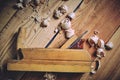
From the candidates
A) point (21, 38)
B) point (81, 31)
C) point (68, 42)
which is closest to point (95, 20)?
point (81, 31)

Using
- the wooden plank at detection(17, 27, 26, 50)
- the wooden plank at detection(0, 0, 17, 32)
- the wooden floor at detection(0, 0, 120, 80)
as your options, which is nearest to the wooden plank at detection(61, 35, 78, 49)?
the wooden floor at detection(0, 0, 120, 80)

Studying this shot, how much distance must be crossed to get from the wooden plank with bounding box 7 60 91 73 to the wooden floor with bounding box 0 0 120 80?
9cm

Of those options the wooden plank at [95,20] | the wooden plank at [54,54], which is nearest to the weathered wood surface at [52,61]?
the wooden plank at [54,54]

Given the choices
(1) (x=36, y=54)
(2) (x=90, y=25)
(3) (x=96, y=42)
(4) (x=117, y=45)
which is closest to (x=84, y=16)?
(2) (x=90, y=25)

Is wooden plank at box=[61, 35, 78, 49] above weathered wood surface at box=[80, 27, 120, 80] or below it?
above

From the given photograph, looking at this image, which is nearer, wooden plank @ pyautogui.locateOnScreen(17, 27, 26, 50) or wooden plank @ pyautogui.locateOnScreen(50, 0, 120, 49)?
wooden plank @ pyautogui.locateOnScreen(17, 27, 26, 50)

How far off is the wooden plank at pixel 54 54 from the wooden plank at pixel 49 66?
3 cm

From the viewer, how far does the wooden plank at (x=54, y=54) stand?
1.43 metres

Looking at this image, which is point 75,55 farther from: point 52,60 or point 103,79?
point 103,79

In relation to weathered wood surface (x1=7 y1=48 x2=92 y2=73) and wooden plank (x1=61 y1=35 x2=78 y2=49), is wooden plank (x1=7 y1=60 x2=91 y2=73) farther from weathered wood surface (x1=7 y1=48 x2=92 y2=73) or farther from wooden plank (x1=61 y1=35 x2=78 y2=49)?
wooden plank (x1=61 y1=35 x2=78 y2=49)

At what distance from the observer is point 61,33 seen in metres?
1.54

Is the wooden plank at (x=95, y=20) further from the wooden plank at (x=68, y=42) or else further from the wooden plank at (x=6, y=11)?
the wooden plank at (x=6, y=11)

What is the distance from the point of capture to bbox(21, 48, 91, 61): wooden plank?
1434mm

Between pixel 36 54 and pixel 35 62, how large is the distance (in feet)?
0.16
